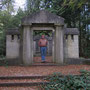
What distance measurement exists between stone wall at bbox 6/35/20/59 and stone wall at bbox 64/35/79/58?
3447 millimetres

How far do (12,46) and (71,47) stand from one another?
4.23 metres

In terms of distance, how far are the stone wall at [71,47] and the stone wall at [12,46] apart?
345 cm

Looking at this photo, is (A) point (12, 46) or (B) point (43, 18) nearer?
(B) point (43, 18)

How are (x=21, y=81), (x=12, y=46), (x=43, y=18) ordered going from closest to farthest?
(x=21, y=81) < (x=43, y=18) < (x=12, y=46)

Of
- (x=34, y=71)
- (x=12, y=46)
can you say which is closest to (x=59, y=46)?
(x=34, y=71)

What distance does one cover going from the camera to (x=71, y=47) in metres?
8.95

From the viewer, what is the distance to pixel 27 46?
8.55 m

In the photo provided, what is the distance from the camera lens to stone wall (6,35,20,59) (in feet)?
28.5

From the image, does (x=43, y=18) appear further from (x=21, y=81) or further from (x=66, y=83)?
(x=66, y=83)

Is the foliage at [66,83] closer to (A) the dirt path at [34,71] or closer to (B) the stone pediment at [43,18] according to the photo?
(A) the dirt path at [34,71]

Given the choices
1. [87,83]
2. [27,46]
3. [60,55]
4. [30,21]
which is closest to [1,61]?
[27,46]

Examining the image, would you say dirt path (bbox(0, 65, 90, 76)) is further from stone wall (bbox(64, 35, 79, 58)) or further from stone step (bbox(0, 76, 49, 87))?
stone wall (bbox(64, 35, 79, 58))

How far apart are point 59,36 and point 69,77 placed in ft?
12.8

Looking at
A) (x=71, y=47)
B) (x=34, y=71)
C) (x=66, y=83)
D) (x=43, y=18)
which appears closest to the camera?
(x=66, y=83)
